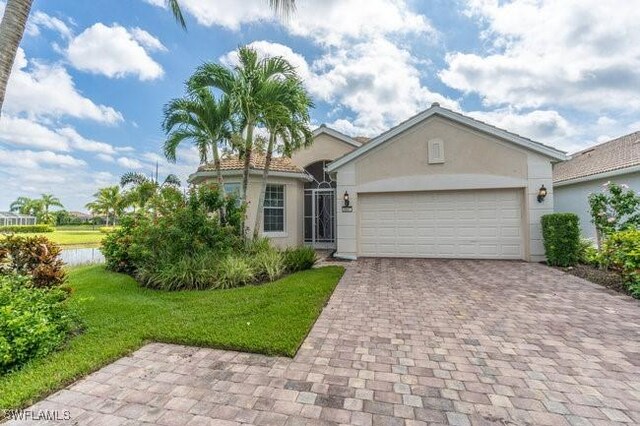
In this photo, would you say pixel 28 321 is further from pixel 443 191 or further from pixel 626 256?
pixel 626 256

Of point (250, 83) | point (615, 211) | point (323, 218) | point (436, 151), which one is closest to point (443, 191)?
point (436, 151)

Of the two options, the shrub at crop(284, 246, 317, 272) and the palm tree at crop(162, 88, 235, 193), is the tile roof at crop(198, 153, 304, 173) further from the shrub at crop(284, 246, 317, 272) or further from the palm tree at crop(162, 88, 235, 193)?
the shrub at crop(284, 246, 317, 272)

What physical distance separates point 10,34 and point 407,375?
23.1ft

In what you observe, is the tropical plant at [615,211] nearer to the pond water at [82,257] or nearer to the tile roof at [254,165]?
the tile roof at [254,165]

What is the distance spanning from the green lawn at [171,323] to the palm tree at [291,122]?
12.4 feet

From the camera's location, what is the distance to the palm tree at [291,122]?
8805 millimetres

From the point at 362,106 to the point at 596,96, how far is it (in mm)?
10649

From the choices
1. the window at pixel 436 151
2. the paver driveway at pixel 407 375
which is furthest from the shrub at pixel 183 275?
the window at pixel 436 151

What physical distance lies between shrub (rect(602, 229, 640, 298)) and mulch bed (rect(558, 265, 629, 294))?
175 millimetres

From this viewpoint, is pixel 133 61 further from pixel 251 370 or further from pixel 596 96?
pixel 596 96

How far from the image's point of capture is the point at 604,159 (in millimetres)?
12953

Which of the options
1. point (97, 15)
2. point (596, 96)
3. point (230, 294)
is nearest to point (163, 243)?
point (230, 294)

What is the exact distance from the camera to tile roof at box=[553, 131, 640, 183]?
1112 centimetres

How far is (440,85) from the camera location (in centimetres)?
1388
